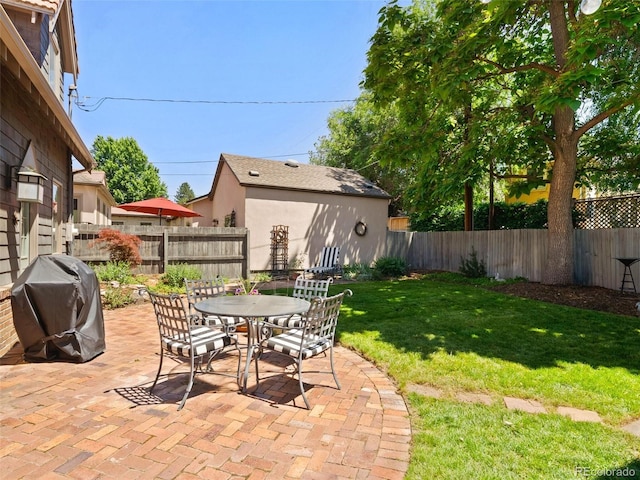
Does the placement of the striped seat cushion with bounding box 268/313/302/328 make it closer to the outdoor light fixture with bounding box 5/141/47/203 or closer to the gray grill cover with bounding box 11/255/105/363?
the gray grill cover with bounding box 11/255/105/363

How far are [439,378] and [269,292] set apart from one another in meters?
5.54

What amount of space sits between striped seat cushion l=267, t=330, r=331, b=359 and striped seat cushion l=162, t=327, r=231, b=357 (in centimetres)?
49

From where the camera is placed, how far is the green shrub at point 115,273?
819 centimetres

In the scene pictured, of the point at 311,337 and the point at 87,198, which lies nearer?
the point at 311,337

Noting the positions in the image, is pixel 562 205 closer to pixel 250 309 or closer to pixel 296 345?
pixel 296 345

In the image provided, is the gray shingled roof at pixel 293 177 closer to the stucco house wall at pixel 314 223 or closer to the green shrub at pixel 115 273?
the stucco house wall at pixel 314 223

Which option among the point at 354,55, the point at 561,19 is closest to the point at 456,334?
the point at 561,19

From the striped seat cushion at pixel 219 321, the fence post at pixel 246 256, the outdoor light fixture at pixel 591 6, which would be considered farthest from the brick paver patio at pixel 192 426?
the fence post at pixel 246 256

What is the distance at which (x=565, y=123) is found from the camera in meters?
7.93

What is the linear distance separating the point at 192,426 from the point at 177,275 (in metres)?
6.77

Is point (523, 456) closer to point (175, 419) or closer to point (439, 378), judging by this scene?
point (439, 378)

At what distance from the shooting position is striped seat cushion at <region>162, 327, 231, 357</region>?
312 cm

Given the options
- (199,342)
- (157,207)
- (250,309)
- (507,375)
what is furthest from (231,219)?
(507,375)

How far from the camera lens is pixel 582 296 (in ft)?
23.9
